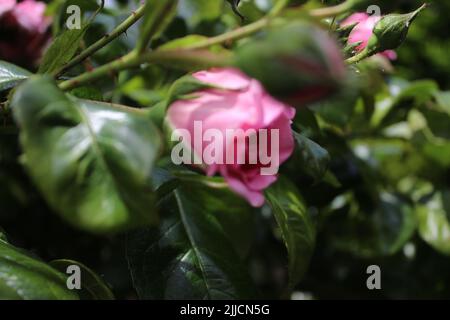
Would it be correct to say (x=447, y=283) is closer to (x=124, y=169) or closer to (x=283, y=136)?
(x=283, y=136)

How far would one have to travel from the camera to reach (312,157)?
0.67 m

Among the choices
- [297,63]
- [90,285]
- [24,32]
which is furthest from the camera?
[24,32]

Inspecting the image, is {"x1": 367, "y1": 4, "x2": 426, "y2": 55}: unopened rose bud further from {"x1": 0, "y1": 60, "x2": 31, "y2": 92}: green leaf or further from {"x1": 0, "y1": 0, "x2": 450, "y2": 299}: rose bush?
{"x1": 0, "y1": 60, "x2": 31, "y2": 92}: green leaf

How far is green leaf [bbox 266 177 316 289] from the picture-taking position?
0.67m

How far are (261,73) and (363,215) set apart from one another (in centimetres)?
83

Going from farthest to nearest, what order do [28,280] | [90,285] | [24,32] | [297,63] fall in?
1. [24,32]
2. [90,285]
3. [28,280]
4. [297,63]

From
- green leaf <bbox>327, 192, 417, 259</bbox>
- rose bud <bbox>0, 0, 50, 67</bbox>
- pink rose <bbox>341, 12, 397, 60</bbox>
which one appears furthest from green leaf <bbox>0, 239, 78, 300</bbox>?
green leaf <bbox>327, 192, 417, 259</bbox>

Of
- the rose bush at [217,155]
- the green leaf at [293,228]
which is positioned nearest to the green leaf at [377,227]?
the rose bush at [217,155]

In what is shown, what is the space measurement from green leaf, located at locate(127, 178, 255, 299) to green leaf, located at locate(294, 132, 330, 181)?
4.1 inches

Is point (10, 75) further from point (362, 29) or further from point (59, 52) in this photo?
point (362, 29)

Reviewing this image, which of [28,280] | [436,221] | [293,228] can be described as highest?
[28,280]

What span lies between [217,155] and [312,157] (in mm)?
234

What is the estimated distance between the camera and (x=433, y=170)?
127 centimetres

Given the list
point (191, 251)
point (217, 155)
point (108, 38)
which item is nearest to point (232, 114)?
point (217, 155)
